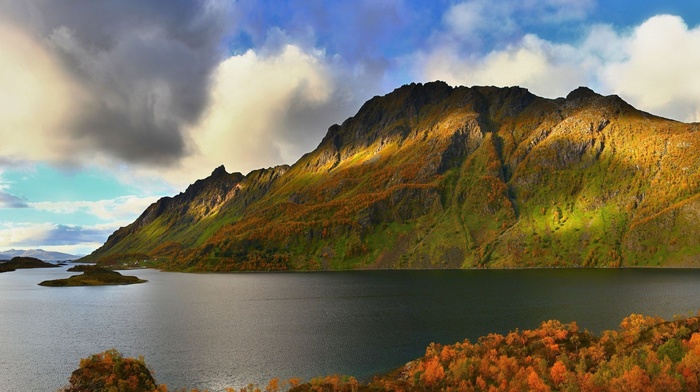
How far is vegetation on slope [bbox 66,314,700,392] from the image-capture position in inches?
1590

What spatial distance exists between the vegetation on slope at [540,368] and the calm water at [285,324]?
32.8 ft

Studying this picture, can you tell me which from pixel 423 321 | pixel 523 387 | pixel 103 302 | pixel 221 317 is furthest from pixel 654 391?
pixel 103 302

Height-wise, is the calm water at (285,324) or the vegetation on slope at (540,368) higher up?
the vegetation on slope at (540,368)

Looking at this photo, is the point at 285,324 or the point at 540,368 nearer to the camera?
the point at 540,368

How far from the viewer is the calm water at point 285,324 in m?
64.7

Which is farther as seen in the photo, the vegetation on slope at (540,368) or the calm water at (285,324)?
the calm water at (285,324)

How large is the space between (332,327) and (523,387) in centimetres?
5542

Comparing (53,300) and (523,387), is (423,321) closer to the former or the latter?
(523,387)

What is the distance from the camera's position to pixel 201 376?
5988cm

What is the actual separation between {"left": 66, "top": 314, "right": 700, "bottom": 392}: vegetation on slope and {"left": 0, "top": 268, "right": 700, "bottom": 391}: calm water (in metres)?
10.0

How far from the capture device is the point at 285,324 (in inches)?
3846

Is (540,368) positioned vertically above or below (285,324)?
above

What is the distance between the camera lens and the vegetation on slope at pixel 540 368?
132 ft

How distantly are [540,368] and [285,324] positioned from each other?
6214cm
